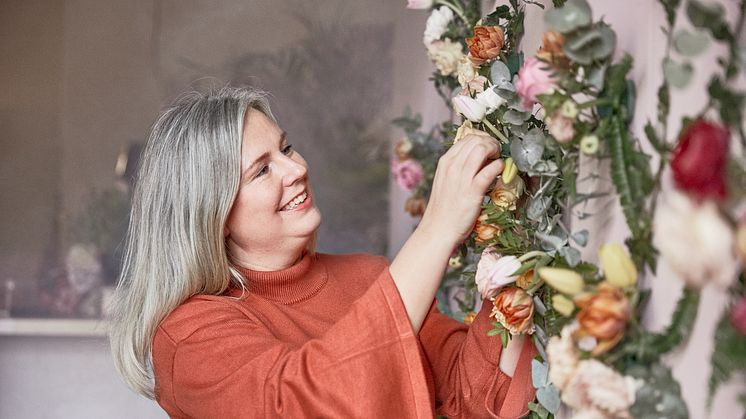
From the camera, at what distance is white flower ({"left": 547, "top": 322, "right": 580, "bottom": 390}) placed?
3.38ft

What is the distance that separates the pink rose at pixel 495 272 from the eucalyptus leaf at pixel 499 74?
27cm

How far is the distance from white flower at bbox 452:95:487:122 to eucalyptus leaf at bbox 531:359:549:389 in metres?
0.39

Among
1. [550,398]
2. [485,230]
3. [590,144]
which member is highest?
[590,144]

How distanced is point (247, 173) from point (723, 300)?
974mm

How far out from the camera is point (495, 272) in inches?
50.3

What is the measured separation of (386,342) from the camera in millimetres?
1272

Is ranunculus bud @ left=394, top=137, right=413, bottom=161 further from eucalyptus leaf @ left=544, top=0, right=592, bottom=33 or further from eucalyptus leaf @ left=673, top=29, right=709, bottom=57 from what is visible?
eucalyptus leaf @ left=673, top=29, right=709, bottom=57

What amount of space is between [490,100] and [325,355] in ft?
1.54

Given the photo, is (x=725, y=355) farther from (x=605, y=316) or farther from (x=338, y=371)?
(x=338, y=371)

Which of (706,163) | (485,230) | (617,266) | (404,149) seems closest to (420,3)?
(404,149)

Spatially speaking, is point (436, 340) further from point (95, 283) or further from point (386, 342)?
point (95, 283)

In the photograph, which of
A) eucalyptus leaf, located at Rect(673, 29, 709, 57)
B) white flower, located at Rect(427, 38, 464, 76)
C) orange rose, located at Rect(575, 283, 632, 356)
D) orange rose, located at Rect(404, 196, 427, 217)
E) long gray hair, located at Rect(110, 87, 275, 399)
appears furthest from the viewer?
orange rose, located at Rect(404, 196, 427, 217)

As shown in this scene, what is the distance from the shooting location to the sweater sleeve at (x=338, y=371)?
4.13 ft

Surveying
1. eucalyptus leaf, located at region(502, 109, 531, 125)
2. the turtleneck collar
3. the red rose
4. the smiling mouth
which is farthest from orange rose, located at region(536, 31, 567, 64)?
the turtleneck collar
